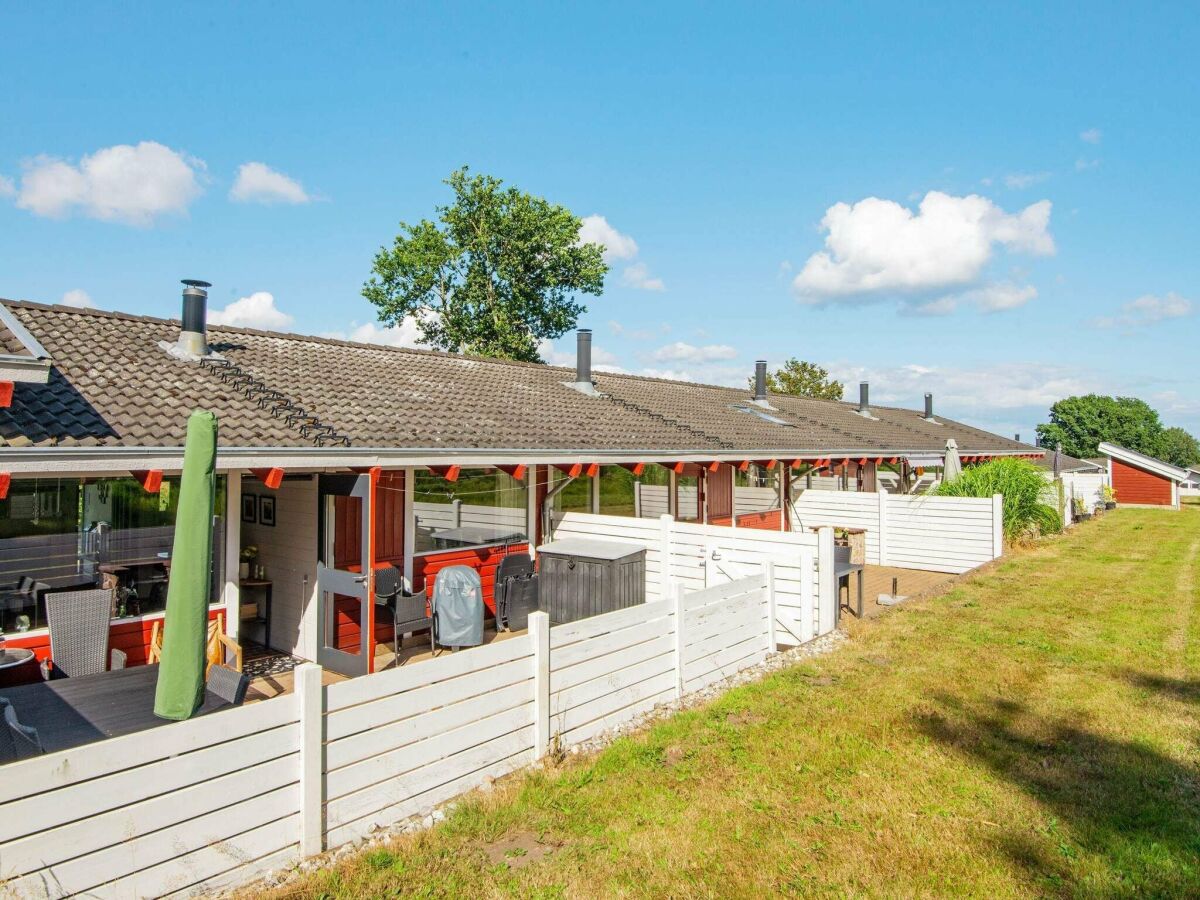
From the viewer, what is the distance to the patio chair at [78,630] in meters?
5.94

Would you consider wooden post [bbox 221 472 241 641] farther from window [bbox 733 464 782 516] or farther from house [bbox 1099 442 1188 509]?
house [bbox 1099 442 1188 509]

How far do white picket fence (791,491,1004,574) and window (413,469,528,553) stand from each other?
8268 millimetres

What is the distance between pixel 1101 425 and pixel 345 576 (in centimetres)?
11011

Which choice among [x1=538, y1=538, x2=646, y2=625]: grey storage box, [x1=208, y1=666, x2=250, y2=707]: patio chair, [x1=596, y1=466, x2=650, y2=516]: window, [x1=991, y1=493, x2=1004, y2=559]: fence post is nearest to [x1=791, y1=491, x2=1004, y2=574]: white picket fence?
[x1=991, y1=493, x2=1004, y2=559]: fence post

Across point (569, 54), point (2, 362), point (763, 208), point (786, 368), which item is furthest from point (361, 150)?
point (786, 368)

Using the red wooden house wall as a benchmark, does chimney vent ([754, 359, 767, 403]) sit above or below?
above

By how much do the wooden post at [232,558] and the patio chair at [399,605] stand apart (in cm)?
143

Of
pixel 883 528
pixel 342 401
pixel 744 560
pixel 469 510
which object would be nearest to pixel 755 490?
pixel 883 528

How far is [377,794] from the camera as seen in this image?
13.9ft

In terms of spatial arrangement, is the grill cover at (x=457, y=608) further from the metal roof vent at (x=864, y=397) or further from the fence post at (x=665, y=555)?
the metal roof vent at (x=864, y=397)

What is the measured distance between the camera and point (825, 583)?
8.77m

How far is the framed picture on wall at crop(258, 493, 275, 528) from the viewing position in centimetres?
872

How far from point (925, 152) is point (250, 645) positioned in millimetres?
15688

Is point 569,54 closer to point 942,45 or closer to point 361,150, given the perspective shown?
point 361,150
